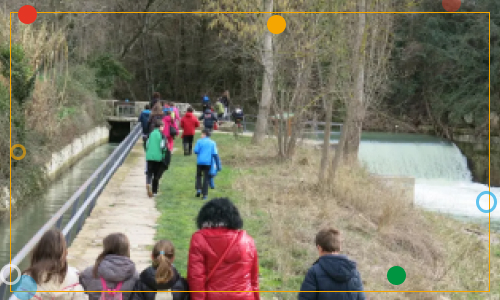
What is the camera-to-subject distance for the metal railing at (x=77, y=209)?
Answer: 6.67 meters

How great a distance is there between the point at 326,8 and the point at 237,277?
44.2ft

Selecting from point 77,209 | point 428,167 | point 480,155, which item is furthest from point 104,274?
point 480,155

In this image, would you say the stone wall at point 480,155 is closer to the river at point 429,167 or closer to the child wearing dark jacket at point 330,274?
the river at point 429,167

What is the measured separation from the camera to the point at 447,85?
1841 inches

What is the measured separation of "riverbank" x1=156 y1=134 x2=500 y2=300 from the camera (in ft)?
32.7

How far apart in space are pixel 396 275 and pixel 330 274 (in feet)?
15.9

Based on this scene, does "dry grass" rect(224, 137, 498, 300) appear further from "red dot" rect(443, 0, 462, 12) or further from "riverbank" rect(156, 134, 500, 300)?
"red dot" rect(443, 0, 462, 12)

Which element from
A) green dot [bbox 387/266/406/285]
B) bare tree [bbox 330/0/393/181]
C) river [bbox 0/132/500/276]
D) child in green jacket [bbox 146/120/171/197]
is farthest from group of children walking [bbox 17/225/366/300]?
river [bbox 0/132/500/276]

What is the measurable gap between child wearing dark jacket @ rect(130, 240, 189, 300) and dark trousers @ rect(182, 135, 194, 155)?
15727mm

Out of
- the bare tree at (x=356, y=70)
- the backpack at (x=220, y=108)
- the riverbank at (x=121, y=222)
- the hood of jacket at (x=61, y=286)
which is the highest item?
A: the bare tree at (x=356, y=70)

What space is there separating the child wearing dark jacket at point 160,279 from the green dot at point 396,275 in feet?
16.2

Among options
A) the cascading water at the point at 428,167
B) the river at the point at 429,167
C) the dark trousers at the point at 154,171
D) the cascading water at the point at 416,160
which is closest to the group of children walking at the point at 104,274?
the dark trousers at the point at 154,171

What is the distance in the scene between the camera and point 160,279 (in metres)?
5.32

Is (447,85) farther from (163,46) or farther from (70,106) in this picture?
(70,106)
